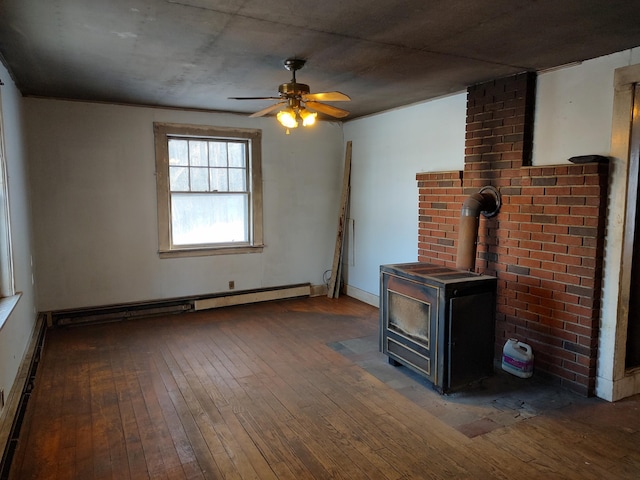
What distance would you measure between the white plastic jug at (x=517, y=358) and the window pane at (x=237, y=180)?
365 centimetres

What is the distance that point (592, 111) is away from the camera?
3.10 m

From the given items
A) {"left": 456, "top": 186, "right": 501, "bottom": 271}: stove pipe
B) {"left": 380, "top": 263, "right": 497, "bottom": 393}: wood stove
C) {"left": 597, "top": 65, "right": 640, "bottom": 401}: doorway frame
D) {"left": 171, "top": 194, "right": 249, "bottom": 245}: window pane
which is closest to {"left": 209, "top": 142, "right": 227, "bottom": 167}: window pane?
{"left": 171, "top": 194, "right": 249, "bottom": 245}: window pane

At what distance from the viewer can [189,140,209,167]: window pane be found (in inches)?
209

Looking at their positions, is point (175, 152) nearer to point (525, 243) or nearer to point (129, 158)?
point (129, 158)

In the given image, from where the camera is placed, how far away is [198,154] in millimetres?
5344

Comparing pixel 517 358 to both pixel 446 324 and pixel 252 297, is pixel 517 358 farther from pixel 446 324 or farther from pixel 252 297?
pixel 252 297

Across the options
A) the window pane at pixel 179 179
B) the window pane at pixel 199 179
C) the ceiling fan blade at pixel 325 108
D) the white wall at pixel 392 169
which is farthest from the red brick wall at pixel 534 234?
the window pane at pixel 179 179

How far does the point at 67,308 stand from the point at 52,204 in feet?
3.81

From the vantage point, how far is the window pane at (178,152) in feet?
17.0

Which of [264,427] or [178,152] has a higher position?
[178,152]

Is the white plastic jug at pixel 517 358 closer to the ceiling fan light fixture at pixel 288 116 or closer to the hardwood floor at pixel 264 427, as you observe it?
the hardwood floor at pixel 264 427

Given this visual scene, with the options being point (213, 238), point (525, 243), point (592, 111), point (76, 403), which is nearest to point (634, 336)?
point (525, 243)

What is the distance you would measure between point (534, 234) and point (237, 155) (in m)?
3.70

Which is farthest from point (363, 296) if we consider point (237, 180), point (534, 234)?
point (534, 234)
